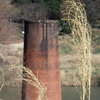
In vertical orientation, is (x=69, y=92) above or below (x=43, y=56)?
below

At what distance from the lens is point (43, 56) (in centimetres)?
903

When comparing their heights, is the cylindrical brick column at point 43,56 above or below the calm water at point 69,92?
above

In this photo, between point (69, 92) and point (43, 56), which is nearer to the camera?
point (43, 56)

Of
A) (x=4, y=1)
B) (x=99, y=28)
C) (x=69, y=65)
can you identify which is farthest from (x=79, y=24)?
(x=99, y=28)

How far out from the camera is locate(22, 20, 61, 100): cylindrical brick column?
29.6 feet

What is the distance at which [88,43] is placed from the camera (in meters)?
3.25

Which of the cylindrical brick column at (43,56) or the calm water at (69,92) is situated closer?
the cylindrical brick column at (43,56)

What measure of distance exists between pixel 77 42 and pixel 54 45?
585cm

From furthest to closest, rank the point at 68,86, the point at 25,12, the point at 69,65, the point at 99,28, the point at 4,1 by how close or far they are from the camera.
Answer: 1. the point at 99,28
2. the point at 25,12
3. the point at 69,65
4. the point at 68,86
5. the point at 4,1

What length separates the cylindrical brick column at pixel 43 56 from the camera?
9.01 meters

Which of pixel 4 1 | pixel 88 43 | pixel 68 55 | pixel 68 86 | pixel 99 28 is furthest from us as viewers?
pixel 99 28

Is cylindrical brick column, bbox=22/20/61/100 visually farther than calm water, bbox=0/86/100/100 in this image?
No

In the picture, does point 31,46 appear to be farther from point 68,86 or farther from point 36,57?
point 68,86

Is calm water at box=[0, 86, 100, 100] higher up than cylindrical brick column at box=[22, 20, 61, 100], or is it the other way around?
cylindrical brick column at box=[22, 20, 61, 100]
